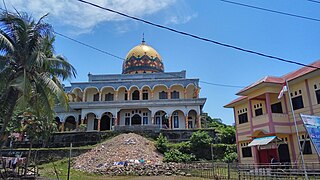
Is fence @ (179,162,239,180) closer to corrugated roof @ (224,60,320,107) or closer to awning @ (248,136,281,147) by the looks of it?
awning @ (248,136,281,147)

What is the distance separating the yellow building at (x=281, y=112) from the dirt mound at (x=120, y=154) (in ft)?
29.6

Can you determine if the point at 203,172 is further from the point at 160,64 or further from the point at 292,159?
the point at 160,64

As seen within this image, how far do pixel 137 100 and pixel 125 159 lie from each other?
1377 centimetres

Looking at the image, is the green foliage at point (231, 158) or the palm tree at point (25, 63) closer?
the palm tree at point (25, 63)

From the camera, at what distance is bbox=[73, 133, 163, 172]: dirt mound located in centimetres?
2395

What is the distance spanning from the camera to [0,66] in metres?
13.6

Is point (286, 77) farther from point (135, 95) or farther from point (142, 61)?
point (142, 61)

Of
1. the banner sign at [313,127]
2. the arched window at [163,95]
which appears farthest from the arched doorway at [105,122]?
the banner sign at [313,127]

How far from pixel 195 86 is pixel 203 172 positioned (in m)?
20.9

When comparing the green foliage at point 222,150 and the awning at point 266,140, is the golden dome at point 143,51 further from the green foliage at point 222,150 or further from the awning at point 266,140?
the awning at point 266,140

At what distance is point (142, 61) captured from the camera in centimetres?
4322

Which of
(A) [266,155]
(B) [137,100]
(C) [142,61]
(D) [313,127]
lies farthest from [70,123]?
(D) [313,127]

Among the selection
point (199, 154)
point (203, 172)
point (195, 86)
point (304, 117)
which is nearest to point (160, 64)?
point (195, 86)

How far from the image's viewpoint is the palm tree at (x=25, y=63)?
13.6 meters
